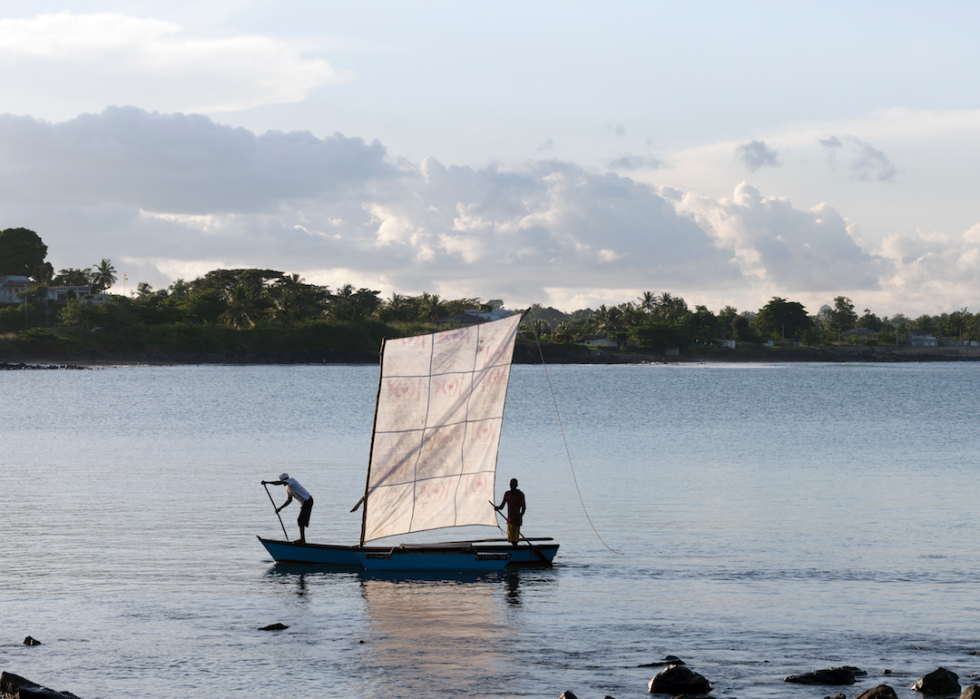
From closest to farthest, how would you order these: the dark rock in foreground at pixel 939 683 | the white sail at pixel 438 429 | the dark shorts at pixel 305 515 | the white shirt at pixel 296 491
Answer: the dark rock in foreground at pixel 939 683, the white sail at pixel 438 429, the dark shorts at pixel 305 515, the white shirt at pixel 296 491

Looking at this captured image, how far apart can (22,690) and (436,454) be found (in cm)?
1167

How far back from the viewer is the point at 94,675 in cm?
1638

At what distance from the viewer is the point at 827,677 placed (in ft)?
51.9

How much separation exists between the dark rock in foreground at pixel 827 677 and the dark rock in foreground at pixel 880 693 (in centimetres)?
140

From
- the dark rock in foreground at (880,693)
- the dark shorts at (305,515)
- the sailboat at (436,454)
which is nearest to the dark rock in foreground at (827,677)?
the dark rock in foreground at (880,693)

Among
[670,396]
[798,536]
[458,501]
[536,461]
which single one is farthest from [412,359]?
[670,396]

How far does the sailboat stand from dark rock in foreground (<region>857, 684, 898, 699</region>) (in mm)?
10855

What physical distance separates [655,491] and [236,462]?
20.9 metres

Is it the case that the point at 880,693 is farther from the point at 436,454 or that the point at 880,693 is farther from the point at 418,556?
the point at 436,454

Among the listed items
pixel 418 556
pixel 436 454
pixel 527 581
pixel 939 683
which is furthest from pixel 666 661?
pixel 436 454

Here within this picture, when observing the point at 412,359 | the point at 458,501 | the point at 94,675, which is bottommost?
the point at 94,675

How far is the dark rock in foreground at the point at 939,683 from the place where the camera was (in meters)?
15.2

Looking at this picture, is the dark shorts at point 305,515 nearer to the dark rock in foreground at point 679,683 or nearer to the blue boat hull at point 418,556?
the blue boat hull at point 418,556

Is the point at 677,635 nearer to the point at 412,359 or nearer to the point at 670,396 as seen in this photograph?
the point at 412,359
